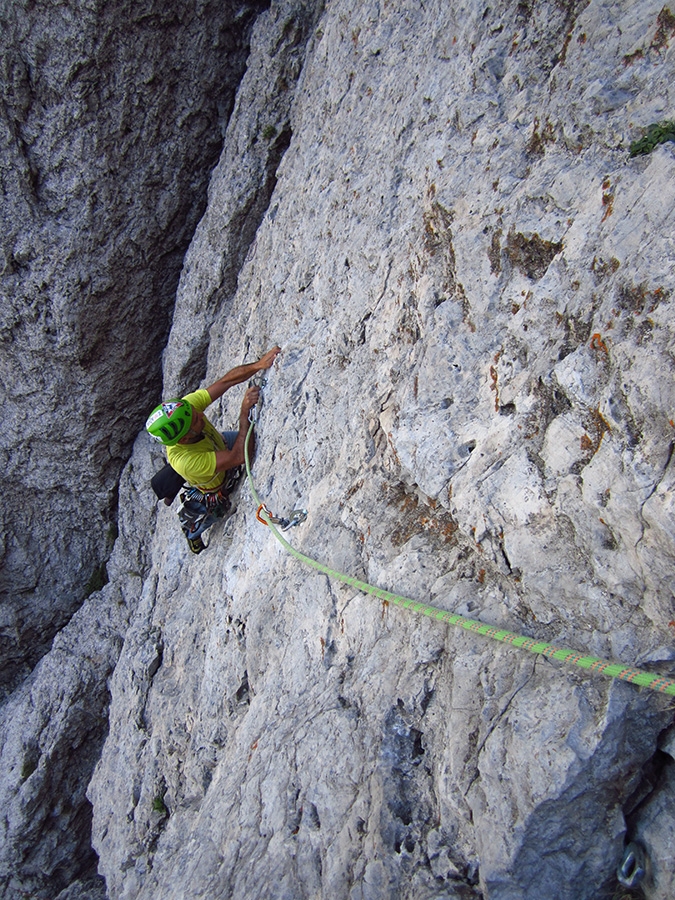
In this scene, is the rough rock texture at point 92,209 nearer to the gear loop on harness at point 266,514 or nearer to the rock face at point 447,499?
the rock face at point 447,499

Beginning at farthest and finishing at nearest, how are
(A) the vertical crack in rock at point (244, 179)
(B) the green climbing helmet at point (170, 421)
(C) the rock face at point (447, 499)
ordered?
(A) the vertical crack in rock at point (244, 179) → (B) the green climbing helmet at point (170, 421) → (C) the rock face at point (447, 499)

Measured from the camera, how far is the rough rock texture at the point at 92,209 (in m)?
8.47

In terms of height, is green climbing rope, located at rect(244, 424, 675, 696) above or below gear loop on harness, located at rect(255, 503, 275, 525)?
above

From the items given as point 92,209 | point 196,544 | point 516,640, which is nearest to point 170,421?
point 196,544

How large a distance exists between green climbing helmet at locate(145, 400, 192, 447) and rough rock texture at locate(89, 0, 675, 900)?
87cm

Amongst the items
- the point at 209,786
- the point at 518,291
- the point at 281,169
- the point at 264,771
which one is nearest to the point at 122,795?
the point at 209,786

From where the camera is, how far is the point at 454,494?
429 cm

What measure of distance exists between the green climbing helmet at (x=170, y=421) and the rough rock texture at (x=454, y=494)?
0.87 meters

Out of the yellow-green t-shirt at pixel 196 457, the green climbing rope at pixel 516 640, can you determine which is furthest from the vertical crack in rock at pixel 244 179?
the green climbing rope at pixel 516 640

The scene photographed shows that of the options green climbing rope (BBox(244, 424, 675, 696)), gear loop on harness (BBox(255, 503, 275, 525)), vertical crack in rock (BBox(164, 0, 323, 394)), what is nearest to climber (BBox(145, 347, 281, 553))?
gear loop on harness (BBox(255, 503, 275, 525))

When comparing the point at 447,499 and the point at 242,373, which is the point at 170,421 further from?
the point at 447,499

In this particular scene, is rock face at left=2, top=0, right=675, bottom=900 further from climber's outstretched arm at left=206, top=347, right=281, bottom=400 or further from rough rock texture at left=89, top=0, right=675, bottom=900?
climber's outstretched arm at left=206, top=347, right=281, bottom=400

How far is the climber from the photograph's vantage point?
6477 millimetres

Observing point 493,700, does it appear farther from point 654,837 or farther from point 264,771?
point 264,771
